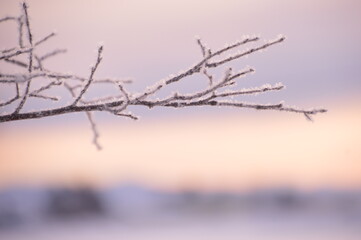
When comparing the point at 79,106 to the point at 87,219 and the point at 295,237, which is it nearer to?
the point at 295,237

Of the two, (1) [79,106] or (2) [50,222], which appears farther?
(2) [50,222]

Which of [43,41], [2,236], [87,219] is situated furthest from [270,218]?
[43,41]

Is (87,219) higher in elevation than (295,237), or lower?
higher

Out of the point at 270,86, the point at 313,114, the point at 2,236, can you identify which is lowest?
the point at 313,114

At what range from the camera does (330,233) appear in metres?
42.4

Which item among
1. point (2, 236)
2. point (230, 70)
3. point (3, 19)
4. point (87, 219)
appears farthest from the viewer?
point (87, 219)

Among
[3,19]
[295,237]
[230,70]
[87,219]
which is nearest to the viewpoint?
[230,70]

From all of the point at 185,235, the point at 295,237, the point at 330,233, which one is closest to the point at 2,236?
the point at 185,235

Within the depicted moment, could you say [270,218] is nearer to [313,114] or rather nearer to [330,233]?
[330,233]

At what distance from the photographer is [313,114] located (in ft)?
7.50

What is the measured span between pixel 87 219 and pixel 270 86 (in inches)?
2092

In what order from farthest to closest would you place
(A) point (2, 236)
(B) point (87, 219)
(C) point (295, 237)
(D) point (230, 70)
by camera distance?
(B) point (87, 219), (A) point (2, 236), (C) point (295, 237), (D) point (230, 70)

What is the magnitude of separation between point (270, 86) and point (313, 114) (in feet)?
0.71

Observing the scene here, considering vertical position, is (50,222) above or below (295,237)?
above
